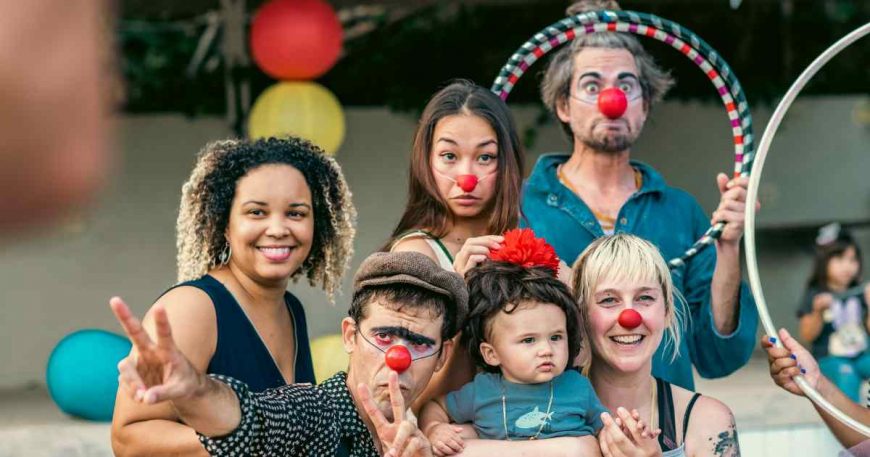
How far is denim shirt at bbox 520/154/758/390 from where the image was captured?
314 centimetres

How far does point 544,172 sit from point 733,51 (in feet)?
14.3

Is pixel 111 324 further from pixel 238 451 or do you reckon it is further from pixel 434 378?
pixel 238 451

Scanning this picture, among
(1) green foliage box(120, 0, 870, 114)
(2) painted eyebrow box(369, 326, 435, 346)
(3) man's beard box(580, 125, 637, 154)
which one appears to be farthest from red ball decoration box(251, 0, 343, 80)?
(2) painted eyebrow box(369, 326, 435, 346)

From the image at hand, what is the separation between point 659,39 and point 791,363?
112 cm

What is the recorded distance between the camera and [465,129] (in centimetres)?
283

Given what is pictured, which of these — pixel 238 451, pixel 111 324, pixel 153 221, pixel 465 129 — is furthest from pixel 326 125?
pixel 238 451

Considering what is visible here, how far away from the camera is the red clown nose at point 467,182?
108 inches

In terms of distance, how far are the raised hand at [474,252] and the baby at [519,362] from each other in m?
0.04

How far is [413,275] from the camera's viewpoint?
230 centimetres

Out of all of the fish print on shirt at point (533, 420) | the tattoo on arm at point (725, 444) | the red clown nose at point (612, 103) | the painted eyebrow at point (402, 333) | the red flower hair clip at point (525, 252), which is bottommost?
the tattoo on arm at point (725, 444)

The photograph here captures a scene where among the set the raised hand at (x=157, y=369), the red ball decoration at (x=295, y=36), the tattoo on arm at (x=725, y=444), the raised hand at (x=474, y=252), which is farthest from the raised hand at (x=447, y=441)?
the red ball decoration at (x=295, y=36)

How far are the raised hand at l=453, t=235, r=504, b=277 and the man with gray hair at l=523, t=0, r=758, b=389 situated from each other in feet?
1.99

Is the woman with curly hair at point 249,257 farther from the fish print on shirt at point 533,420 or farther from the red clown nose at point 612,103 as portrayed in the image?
the red clown nose at point 612,103

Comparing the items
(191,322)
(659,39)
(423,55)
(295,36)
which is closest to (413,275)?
(191,322)
